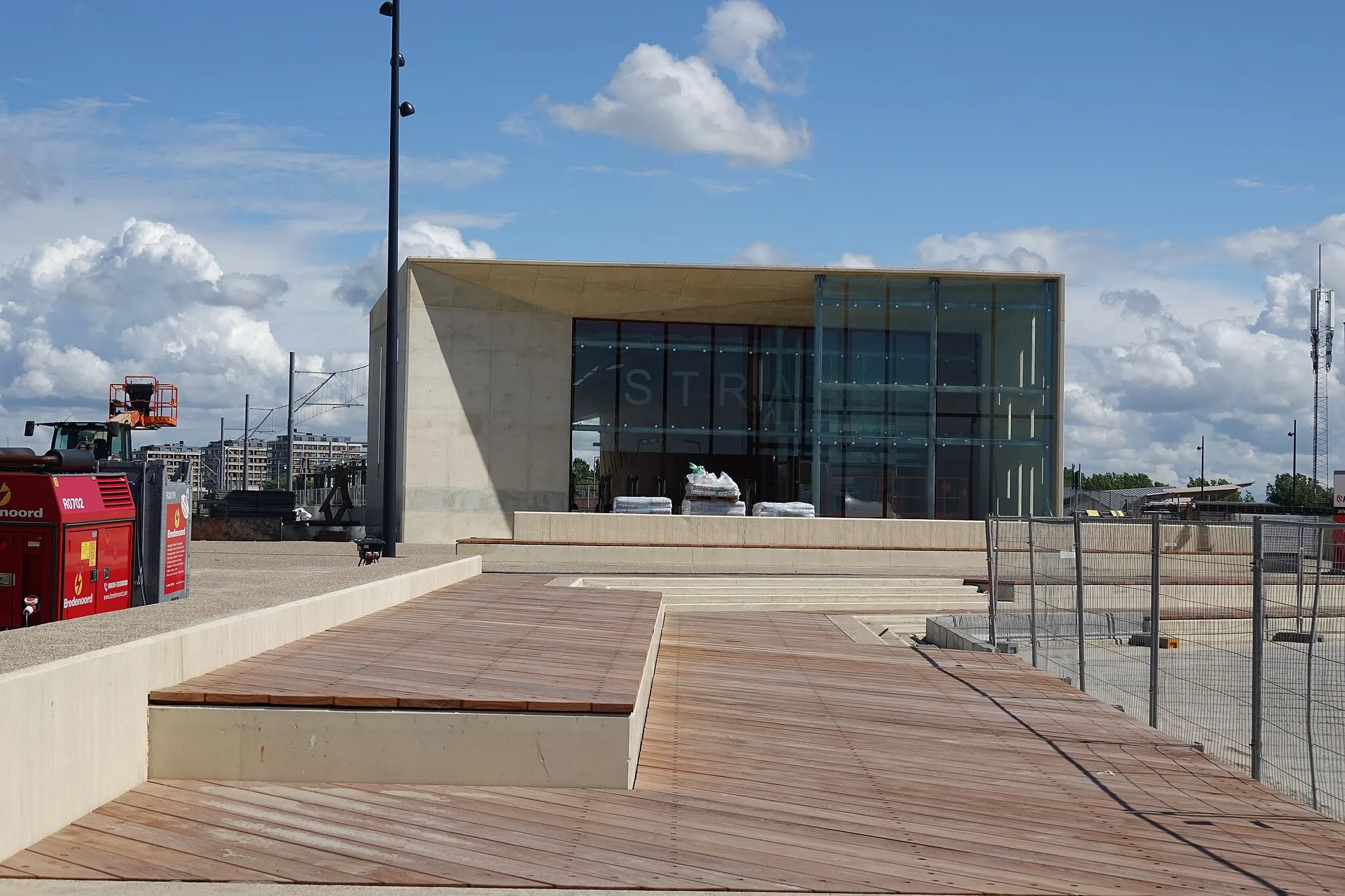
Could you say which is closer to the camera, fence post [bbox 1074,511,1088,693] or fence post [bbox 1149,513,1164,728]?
fence post [bbox 1149,513,1164,728]

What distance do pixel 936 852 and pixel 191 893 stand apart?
139 inches

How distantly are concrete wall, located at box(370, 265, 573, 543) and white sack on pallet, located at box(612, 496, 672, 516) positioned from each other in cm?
357

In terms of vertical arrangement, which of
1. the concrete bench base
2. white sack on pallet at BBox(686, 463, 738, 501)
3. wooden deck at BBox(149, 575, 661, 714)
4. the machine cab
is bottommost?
the concrete bench base

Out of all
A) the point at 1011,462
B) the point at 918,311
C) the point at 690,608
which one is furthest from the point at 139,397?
the point at 1011,462

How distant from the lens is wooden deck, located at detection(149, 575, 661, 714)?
7355 mm

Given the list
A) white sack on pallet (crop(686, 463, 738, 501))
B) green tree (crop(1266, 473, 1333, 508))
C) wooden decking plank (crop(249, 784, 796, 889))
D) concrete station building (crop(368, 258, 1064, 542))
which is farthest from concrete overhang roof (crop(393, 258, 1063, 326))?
green tree (crop(1266, 473, 1333, 508))

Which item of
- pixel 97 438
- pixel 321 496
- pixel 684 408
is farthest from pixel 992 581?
pixel 321 496

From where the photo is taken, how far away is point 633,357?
125 ft

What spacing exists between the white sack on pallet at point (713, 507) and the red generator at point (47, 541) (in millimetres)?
22765

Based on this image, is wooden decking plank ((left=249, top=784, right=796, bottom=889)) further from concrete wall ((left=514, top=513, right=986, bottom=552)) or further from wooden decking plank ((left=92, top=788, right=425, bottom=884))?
concrete wall ((left=514, top=513, right=986, bottom=552))

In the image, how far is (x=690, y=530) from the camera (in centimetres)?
2941

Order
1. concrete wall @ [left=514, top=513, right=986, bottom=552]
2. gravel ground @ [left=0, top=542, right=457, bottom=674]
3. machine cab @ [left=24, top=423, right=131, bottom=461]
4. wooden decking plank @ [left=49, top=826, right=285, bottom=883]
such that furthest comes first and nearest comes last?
concrete wall @ [left=514, top=513, right=986, bottom=552]
machine cab @ [left=24, top=423, right=131, bottom=461]
gravel ground @ [left=0, top=542, right=457, bottom=674]
wooden decking plank @ [left=49, top=826, right=285, bottom=883]

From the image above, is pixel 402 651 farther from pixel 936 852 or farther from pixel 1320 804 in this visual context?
pixel 1320 804

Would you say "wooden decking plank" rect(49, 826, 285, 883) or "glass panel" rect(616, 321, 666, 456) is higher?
"glass panel" rect(616, 321, 666, 456)
